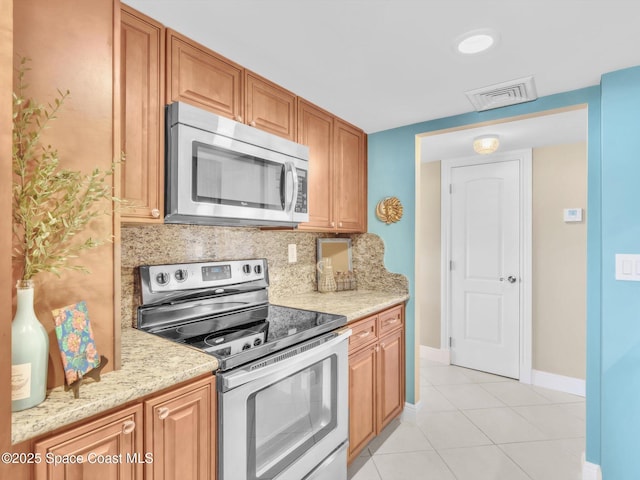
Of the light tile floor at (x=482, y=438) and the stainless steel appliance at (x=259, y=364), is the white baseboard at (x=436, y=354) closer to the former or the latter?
the light tile floor at (x=482, y=438)

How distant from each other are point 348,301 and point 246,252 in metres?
0.74

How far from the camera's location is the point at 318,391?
1660mm

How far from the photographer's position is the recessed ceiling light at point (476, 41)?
1.44 meters

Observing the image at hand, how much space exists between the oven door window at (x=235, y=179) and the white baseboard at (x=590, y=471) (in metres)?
2.18

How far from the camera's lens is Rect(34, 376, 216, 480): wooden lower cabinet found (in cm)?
85

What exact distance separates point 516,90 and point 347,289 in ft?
5.65

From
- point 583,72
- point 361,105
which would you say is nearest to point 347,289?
point 361,105

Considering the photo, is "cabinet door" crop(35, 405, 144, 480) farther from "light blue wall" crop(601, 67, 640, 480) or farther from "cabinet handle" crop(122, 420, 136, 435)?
"light blue wall" crop(601, 67, 640, 480)

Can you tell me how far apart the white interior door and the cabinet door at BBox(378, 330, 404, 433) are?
1.38 metres

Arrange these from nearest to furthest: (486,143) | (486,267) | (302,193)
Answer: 1. (302,193)
2. (486,143)
3. (486,267)

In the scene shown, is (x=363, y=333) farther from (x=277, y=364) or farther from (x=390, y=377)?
(x=277, y=364)

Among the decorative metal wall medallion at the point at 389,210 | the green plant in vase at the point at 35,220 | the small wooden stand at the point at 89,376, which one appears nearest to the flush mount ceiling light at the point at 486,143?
the decorative metal wall medallion at the point at 389,210

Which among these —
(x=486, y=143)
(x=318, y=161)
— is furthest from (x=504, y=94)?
(x=318, y=161)

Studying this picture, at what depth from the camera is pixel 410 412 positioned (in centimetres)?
257
